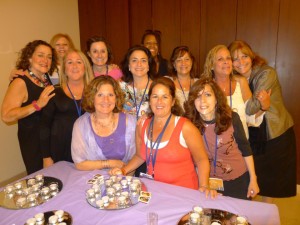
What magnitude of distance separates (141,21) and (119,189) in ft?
10.7

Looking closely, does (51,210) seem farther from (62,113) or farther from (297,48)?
(297,48)

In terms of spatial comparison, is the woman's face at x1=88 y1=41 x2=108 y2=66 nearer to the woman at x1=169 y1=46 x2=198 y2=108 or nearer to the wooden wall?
the woman at x1=169 y1=46 x2=198 y2=108

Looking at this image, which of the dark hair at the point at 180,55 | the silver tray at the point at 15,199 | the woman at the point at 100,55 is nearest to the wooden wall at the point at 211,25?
the dark hair at the point at 180,55

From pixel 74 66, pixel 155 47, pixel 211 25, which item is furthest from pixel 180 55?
pixel 211 25

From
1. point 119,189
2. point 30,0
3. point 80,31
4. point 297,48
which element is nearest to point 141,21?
point 80,31

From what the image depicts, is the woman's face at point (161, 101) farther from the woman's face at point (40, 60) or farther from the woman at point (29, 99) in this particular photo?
the woman's face at point (40, 60)

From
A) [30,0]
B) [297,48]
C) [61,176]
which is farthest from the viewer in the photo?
[30,0]

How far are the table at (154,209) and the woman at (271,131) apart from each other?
1.34 metres

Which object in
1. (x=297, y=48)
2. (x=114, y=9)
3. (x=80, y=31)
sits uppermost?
(x=114, y=9)

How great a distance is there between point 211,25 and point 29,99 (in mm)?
2538

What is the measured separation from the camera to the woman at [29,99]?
2453 mm

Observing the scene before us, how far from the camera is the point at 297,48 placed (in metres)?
3.38

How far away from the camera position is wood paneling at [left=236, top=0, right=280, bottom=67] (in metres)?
3.44

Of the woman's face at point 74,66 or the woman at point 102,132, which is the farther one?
the woman's face at point 74,66
